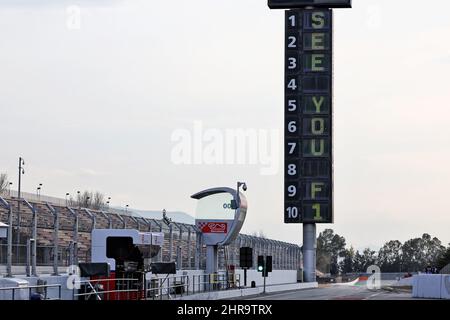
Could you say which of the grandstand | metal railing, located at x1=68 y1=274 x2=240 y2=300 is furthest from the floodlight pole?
the grandstand

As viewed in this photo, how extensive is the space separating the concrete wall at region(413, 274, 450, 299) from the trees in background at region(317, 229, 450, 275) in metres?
119

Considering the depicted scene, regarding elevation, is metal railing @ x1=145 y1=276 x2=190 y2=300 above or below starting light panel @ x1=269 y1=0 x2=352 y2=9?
below

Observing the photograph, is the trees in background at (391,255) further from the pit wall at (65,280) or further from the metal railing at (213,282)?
the metal railing at (213,282)

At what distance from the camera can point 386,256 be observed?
185500 millimetres

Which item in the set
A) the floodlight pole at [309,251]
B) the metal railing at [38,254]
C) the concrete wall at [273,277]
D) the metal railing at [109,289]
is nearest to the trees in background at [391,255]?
the floodlight pole at [309,251]

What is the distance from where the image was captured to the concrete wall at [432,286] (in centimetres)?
5522

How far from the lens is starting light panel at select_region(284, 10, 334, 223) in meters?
93.2

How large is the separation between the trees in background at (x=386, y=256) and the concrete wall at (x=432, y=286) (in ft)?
389

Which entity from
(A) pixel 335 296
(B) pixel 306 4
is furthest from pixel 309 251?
(A) pixel 335 296

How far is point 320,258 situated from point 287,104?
99.4m

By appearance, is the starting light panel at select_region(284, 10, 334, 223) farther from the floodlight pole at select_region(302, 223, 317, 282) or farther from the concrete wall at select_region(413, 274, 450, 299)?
the concrete wall at select_region(413, 274, 450, 299)

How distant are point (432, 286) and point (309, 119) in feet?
127

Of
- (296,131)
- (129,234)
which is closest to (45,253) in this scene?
(129,234)
